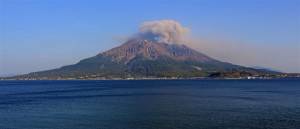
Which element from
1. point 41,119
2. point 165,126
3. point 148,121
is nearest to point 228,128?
point 165,126

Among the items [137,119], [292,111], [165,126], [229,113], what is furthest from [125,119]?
[292,111]

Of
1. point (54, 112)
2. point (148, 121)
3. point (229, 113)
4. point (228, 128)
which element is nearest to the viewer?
point (228, 128)

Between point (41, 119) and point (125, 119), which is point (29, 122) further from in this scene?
point (125, 119)

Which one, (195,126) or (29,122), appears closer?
(195,126)

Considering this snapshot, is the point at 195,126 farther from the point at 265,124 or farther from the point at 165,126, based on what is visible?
the point at 265,124

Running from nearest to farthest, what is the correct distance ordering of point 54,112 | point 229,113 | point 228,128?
point 228,128
point 229,113
point 54,112

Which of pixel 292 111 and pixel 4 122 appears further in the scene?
pixel 292 111

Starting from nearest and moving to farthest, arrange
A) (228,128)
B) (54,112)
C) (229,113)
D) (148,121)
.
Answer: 1. (228,128)
2. (148,121)
3. (229,113)
4. (54,112)

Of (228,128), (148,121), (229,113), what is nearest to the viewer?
(228,128)
